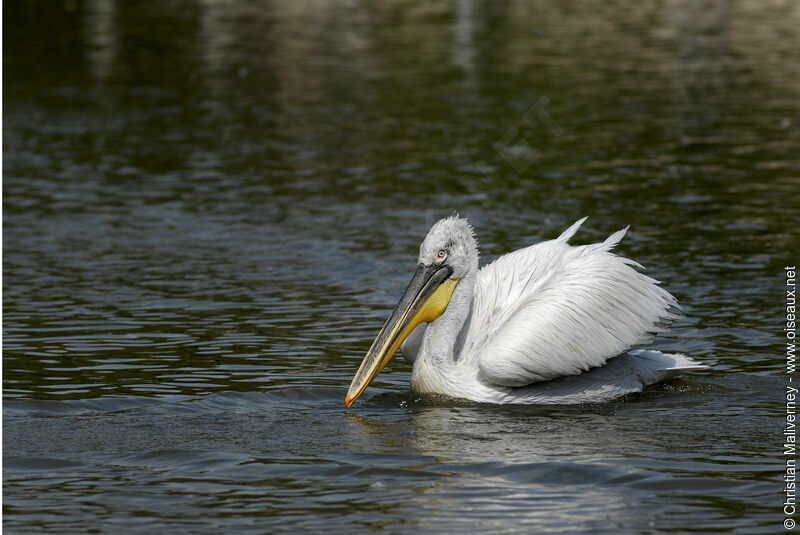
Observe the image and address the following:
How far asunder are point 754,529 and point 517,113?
12.3m

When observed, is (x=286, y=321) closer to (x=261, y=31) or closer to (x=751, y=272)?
(x=751, y=272)

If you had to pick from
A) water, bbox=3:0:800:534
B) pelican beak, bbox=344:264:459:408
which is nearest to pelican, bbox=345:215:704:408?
pelican beak, bbox=344:264:459:408

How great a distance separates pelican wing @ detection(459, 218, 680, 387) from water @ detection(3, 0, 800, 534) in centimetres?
28

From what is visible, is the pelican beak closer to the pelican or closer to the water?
the pelican

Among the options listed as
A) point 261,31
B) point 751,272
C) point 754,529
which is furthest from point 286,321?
point 261,31

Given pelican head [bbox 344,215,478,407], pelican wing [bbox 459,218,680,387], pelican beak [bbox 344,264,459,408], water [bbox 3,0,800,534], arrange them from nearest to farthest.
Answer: water [bbox 3,0,800,534]
pelican wing [bbox 459,218,680,387]
pelican beak [bbox 344,264,459,408]
pelican head [bbox 344,215,478,407]

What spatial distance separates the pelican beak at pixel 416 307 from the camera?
6.87 meters

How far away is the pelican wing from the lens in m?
6.61

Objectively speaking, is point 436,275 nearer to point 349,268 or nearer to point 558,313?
point 558,313

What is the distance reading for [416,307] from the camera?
7.00m

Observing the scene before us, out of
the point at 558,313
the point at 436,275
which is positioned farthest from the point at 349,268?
the point at 558,313

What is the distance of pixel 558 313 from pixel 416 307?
72cm

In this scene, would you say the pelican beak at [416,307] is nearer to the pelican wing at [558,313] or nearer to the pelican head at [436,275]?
the pelican head at [436,275]

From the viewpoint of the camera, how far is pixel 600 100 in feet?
58.6
